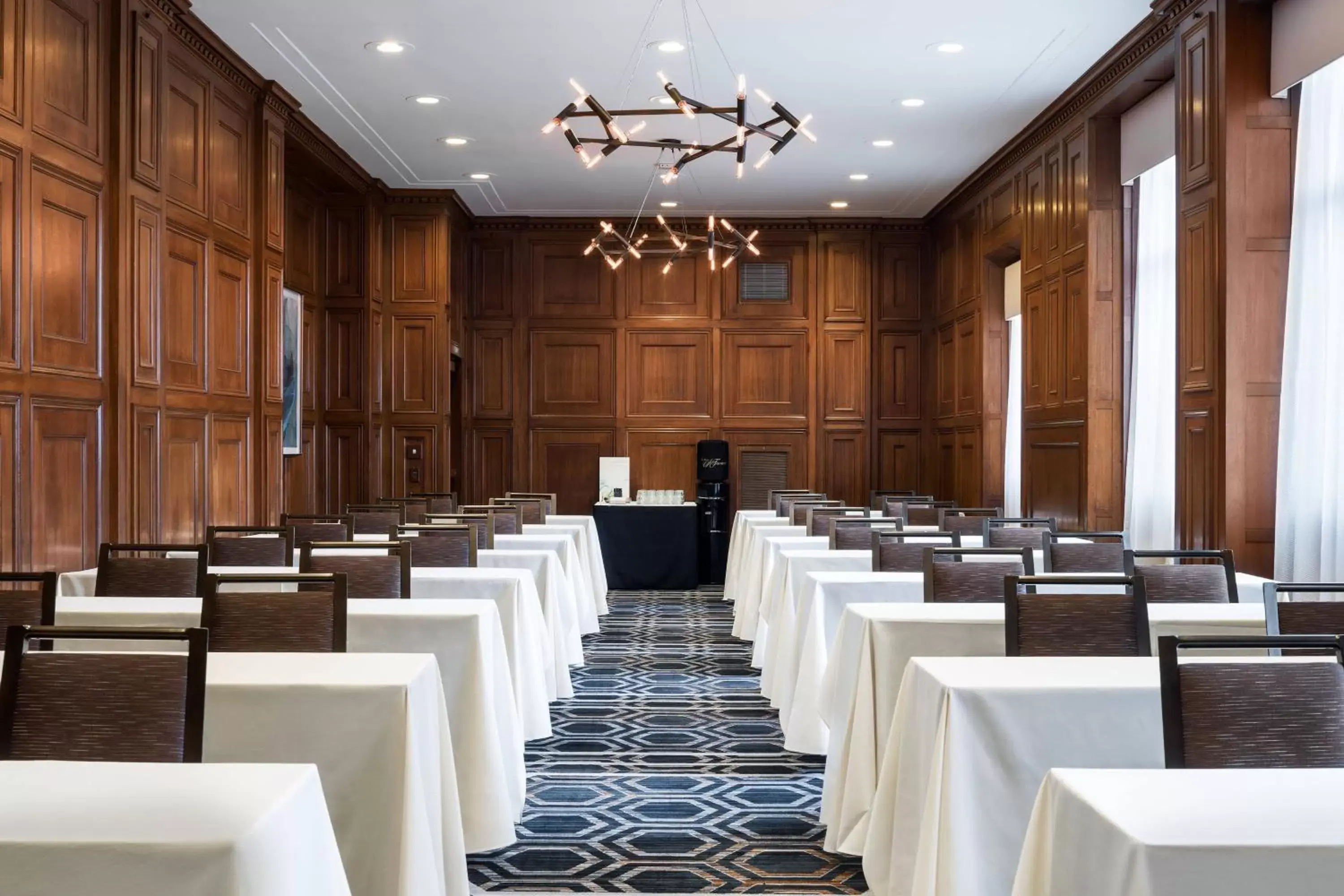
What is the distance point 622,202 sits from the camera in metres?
13.6

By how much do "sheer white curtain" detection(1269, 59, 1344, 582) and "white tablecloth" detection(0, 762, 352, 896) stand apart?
5674 mm

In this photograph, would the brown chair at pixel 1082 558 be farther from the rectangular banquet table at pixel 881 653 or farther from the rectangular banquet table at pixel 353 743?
the rectangular banquet table at pixel 353 743

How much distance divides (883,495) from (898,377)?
3.22m

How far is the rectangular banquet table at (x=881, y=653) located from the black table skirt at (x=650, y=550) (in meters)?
7.88

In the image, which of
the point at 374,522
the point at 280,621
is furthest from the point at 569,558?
the point at 280,621

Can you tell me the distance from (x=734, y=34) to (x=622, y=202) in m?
5.88

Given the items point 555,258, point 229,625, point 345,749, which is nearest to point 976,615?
point 345,749

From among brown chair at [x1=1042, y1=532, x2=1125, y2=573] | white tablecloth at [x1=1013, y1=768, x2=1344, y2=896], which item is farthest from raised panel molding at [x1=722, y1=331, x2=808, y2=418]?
white tablecloth at [x1=1013, y1=768, x2=1344, y2=896]

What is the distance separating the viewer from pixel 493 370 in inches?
571

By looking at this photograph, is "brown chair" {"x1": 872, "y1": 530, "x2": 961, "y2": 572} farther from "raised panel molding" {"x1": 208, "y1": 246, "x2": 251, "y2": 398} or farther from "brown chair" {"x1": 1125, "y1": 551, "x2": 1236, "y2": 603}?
"raised panel molding" {"x1": 208, "y1": 246, "x2": 251, "y2": 398}

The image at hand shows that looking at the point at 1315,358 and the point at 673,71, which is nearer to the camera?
the point at 1315,358

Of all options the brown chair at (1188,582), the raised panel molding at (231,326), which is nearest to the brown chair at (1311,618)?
the brown chair at (1188,582)

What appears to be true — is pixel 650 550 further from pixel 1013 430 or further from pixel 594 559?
pixel 1013 430

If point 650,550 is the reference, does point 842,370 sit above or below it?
above
